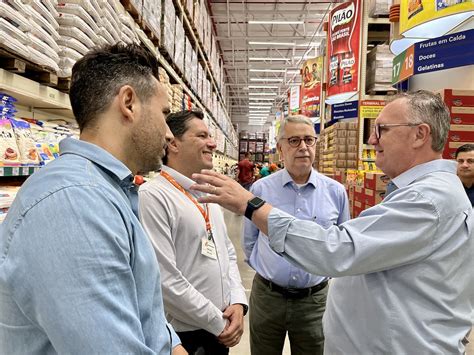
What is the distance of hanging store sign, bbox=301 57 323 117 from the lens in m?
11.0

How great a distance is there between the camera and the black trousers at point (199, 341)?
6.44 ft

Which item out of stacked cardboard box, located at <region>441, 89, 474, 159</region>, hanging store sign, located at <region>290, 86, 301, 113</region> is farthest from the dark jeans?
hanging store sign, located at <region>290, 86, 301, 113</region>

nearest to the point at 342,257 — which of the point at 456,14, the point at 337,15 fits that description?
the point at 456,14

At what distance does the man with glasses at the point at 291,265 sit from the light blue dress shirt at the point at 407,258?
0.92m

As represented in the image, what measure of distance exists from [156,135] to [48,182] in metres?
0.40

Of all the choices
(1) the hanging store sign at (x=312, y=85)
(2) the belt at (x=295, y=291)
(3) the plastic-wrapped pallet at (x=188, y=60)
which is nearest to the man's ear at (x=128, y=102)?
(2) the belt at (x=295, y=291)

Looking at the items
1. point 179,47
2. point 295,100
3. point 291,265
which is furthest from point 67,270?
point 295,100

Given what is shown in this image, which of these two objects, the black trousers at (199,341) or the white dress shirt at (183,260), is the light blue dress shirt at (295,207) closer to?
the white dress shirt at (183,260)

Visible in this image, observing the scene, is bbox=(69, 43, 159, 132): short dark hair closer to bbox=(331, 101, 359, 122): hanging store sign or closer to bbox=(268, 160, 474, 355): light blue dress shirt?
bbox=(268, 160, 474, 355): light blue dress shirt

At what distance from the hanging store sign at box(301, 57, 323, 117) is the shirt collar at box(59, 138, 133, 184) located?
1056cm

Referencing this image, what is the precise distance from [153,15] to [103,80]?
3801 mm

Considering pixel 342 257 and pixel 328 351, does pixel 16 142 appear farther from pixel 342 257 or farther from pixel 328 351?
pixel 328 351

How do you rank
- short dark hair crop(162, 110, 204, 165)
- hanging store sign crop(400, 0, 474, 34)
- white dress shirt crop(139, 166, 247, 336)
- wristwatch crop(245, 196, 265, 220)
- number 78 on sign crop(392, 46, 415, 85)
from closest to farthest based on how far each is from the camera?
wristwatch crop(245, 196, 265, 220) → white dress shirt crop(139, 166, 247, 336) → short dark hair crop(162, 110, 204, 165) → hanging store sign crop(400, 0, 474, 34) → number 78 on sign crop(392, 46, 415, 85)

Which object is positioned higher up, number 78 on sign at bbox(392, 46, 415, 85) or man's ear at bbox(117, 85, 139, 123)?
number 78 on sign at bbox(392, 46, 415, 85)
